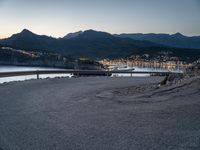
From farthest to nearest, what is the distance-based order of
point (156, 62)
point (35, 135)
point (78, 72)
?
point (156, 62)
point (78, 72)
point (35, 135)

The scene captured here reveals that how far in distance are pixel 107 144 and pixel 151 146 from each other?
36.6 inches

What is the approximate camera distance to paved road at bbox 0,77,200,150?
7715 millimetres

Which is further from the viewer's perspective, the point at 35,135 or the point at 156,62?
the point at 156,62

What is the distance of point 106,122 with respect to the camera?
10.1 meters

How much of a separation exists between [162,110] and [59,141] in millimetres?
4431

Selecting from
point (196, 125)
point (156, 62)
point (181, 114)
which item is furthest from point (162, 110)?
point (156, 62)

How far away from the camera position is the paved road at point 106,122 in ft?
25.3

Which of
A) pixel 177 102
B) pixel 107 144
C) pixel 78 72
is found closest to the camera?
pixel 107 144

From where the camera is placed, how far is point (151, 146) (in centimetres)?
738

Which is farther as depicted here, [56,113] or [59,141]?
[56,113]

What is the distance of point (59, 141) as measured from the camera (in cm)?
801

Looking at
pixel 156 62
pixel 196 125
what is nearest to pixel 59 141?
pixel 196 125

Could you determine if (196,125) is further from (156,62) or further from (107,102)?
(156,62)

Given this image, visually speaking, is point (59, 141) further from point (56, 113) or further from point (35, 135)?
point (56, 113)
